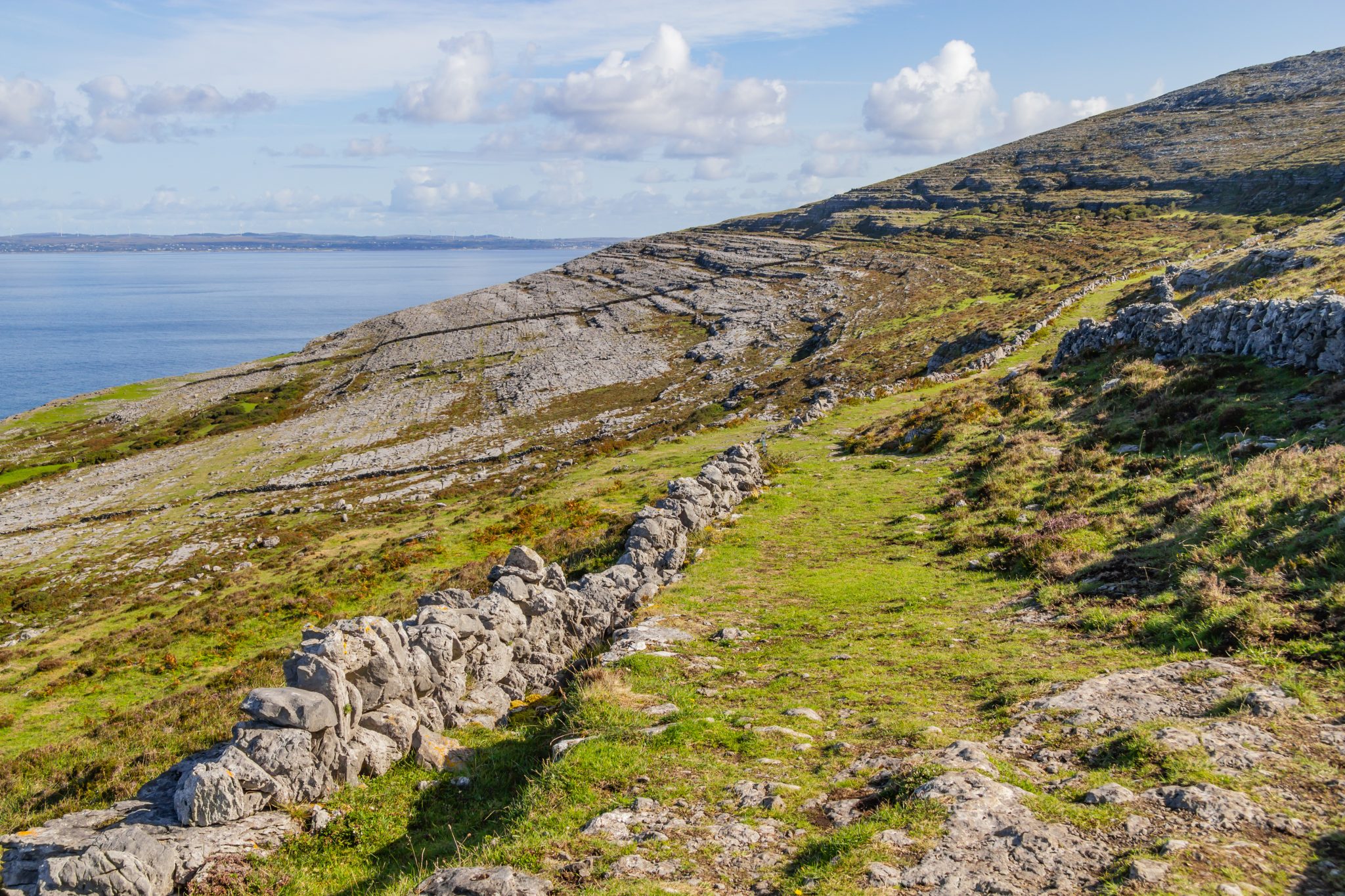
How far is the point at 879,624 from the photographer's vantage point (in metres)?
15.5

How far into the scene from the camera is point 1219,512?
14.9 metres

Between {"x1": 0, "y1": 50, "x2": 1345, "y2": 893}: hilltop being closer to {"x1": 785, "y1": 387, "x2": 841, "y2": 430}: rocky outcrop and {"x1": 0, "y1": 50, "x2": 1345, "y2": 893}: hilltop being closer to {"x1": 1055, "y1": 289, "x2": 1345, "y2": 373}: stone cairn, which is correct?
{"x1": 1055, "y1": 289, "x2": 1345, "y2": 373}: stone cairn

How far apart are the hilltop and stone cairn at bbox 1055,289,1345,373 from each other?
0.15m

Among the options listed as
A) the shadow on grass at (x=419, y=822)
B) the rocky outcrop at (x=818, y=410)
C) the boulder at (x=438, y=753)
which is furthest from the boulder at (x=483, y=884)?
the rocky outcrop at (x=818, y=410)

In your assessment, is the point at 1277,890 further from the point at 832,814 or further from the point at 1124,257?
the point at 1124,257

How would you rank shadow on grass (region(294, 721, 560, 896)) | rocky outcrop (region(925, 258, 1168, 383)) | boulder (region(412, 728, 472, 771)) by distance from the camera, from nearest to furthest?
1. shadow on grass (region(294, 721, 560, 896))
2. boulder (region(412, 728, 472, 771))
3. rocky outcrop (region(925, 258, 1168, 383))

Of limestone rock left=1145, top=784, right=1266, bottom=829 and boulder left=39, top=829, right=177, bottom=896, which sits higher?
limestone rock left=1145, top=784, right=1266, bottom=829

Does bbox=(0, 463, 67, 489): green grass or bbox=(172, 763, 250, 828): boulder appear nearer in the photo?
bbox=(172, 763, 250, 828): boulder

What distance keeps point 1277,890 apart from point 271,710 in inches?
483

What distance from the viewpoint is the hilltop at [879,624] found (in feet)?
26.4

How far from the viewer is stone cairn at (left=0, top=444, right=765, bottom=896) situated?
27.9ft

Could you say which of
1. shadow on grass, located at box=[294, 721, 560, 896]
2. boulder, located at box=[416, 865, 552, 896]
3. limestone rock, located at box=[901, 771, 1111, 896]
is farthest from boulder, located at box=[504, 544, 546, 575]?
limestone rock, located at box=[901, 771, 1111, 896]

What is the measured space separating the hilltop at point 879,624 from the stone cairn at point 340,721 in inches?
27.0

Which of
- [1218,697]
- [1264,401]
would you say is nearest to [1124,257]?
[1264,401]
